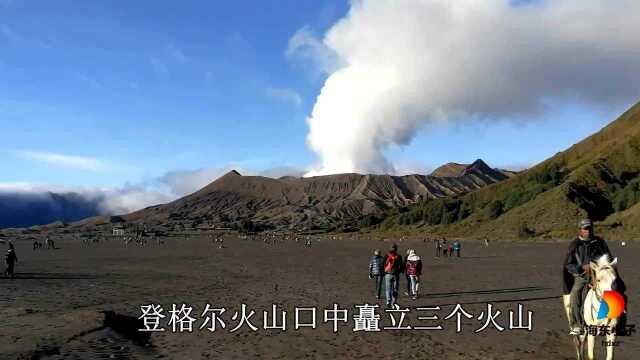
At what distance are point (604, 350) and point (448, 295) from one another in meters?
11.0

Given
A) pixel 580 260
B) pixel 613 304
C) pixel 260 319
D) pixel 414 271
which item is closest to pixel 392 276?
pixel 414 271

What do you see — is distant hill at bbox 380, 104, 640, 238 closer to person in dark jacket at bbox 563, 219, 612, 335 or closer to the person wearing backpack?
the person wearing backpack

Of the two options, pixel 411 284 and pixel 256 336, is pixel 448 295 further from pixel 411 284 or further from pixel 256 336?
pixel 256 336

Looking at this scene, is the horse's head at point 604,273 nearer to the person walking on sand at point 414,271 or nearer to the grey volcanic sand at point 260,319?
the grey volcanic sand at point 260,319

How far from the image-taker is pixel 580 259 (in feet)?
31.8

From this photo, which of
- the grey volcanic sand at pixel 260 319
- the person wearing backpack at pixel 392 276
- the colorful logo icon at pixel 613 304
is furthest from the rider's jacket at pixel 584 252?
the person wearing backpack at pixel 392 276

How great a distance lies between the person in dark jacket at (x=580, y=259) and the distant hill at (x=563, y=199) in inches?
3032

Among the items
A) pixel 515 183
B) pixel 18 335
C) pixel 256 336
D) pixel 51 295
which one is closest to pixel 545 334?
pixel 256 336

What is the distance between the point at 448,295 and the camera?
909 inches

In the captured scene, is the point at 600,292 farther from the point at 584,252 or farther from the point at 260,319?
the point at 260,319

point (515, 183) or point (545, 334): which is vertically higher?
point (515, 183)

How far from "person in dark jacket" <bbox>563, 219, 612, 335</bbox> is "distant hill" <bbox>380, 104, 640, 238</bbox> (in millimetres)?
77025

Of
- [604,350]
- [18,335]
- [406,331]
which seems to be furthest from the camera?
[406,331]

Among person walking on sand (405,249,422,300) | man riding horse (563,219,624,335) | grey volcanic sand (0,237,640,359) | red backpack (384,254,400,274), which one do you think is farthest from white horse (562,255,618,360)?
person walking on sand (405,249,422,300)
